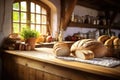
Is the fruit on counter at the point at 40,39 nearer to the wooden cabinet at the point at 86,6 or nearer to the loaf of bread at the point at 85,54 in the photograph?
the wooden cabinet at the point at 86,6

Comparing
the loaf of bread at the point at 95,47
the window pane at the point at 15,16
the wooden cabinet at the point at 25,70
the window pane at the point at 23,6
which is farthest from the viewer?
the window pane at the point at 23,6

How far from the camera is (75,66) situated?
1283 mm

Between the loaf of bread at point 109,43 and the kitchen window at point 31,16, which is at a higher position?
the kitchen window at point 31,16

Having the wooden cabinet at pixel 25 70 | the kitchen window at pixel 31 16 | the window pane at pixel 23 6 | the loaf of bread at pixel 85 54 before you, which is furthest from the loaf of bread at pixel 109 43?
the window pane at pixel 23 6

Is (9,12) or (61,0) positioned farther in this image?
(61,0)

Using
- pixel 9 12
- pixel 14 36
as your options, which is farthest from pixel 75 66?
pixel 9 12

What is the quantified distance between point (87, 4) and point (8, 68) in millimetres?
2486

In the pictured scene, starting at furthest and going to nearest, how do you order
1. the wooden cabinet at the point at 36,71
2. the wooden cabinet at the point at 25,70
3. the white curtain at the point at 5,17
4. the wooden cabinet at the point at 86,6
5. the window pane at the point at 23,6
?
1. the wooden cabinet at the point at 86,6
2. the window pane at the point at 23,6
3. the white curtain at the point at 5,17
4. the wooden cabinet at the point at 25,70
5. the wooden cabinet at the point at 36,71

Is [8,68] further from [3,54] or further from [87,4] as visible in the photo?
[87,4]

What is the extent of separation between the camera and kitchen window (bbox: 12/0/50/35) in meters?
2.62

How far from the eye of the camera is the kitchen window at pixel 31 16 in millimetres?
2619

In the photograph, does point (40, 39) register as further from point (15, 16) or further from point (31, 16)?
point (15, 16)

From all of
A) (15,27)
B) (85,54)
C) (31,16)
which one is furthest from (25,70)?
(31,16)

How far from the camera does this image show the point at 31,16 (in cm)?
286
